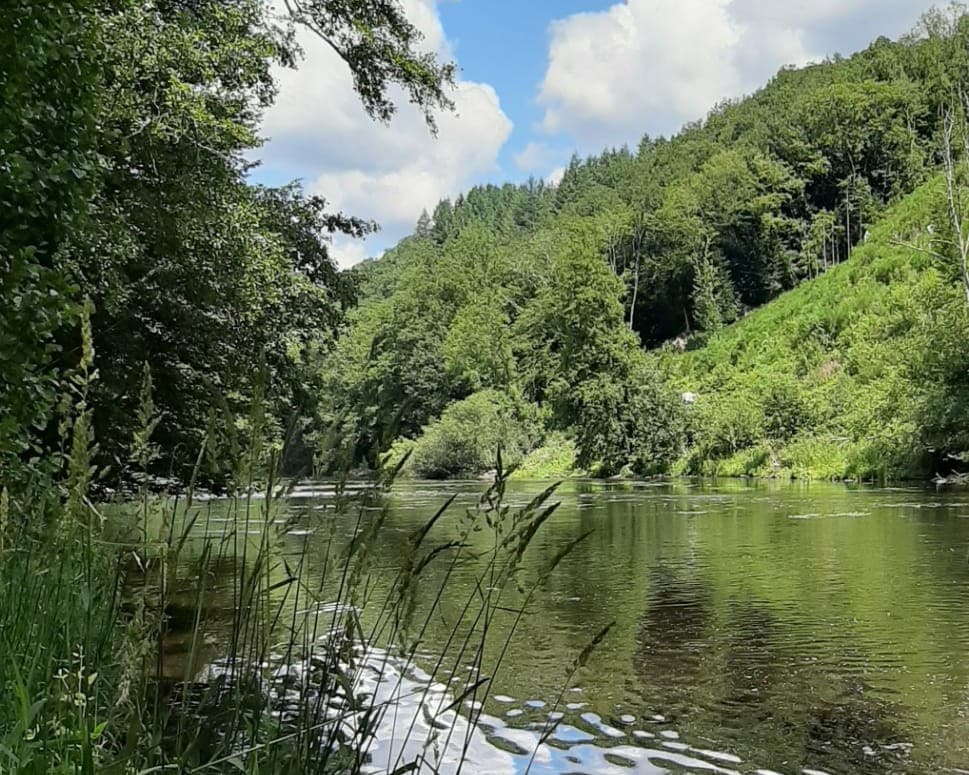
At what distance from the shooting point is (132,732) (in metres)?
1.51

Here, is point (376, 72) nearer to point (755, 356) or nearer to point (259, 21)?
point (259, 21)

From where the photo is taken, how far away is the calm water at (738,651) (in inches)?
192

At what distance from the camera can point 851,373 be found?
40.7 m

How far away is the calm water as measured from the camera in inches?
192

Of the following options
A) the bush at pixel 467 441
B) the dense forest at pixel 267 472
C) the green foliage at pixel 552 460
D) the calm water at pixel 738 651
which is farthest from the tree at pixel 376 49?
the bush at pixel 467 441

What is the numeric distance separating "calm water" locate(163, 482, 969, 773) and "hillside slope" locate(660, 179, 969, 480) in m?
13.6

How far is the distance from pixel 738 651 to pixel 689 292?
67.7 metres

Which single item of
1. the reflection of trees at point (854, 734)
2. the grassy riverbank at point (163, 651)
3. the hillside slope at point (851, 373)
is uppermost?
the hillside slope at point (851, 373)

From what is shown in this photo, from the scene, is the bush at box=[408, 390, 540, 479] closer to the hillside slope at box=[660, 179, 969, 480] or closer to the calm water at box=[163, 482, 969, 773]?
the hillside slope at box=[660, 179, 969, 480]

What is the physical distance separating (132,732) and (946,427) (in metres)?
27.9

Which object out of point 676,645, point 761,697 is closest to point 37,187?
point 761,697

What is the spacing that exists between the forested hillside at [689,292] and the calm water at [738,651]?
17928mm

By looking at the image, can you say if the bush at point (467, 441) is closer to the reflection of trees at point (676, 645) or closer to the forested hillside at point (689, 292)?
the forested hillside at point (689, 292)

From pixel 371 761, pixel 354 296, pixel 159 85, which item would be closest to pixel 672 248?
pixel 354 296
